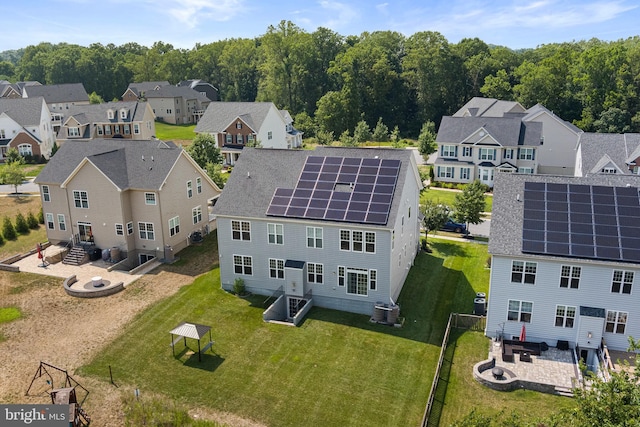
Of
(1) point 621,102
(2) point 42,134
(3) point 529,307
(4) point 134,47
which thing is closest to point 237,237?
(3) point 529,307

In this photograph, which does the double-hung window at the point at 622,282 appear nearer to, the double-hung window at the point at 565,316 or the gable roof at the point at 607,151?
the double-hung window at the point at 565,316

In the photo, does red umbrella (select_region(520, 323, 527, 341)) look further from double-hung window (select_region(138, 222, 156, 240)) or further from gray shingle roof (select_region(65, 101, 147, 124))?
gray shingle roof (select_region(65, 101, 147, 124))

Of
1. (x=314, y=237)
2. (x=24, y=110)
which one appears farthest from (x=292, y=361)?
(x=24, y=110)

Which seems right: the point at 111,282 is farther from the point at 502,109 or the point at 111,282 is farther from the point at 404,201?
the point at 502,109

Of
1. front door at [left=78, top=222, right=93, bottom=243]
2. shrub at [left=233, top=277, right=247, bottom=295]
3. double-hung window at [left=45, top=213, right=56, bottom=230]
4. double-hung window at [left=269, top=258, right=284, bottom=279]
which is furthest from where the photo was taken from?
double-hung window at [left=45, top=213, right=56, bottom=230]

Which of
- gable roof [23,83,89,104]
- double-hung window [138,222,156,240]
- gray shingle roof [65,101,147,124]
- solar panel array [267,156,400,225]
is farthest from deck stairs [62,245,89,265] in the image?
gable roof [23,83,89,104]

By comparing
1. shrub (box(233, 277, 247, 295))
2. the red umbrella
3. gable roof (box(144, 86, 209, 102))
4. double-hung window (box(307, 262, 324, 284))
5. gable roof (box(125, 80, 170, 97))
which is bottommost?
the red umbrella

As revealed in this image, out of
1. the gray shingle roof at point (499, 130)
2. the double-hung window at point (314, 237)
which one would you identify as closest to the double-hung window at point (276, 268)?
the double-hung window at point (314, 237)
